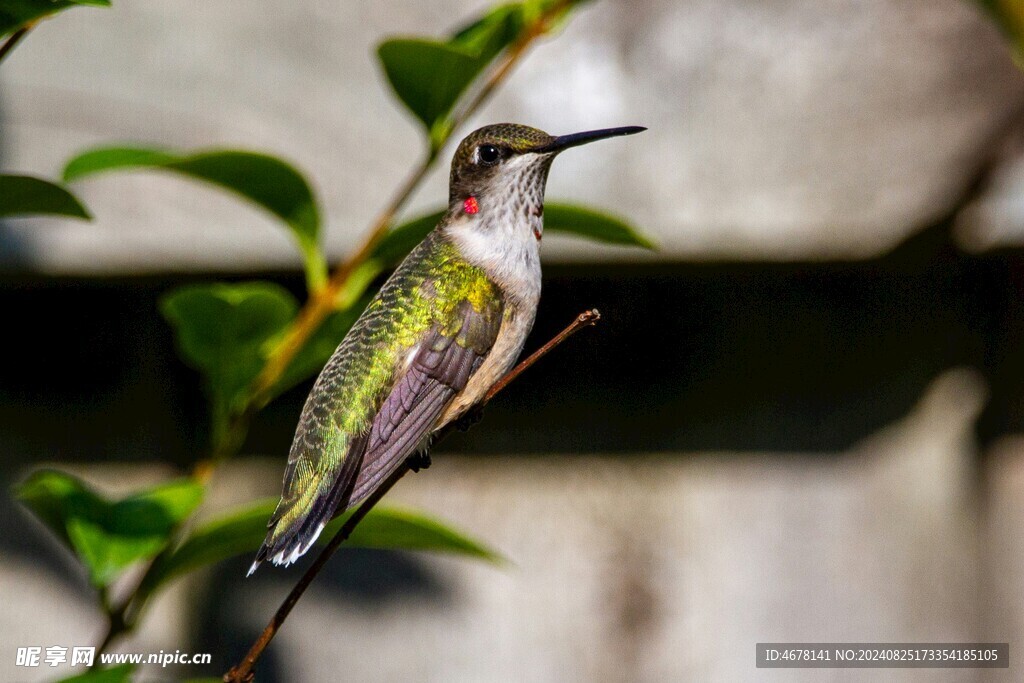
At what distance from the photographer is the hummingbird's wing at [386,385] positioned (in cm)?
63

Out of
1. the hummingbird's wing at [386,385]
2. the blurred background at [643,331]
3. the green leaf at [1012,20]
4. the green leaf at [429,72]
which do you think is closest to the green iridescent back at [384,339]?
the hummingbird's wing at [386,385]

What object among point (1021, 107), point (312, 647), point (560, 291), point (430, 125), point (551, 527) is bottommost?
point (312, 647)

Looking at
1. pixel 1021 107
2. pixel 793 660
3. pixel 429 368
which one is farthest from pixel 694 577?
pixel 429 368

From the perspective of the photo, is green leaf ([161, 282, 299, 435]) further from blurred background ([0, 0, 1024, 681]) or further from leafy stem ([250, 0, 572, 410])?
blurred background ([0, 0, 1024, 681])

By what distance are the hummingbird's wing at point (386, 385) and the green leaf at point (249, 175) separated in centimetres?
22

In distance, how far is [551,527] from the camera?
6.79 feet

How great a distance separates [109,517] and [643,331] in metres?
1.27

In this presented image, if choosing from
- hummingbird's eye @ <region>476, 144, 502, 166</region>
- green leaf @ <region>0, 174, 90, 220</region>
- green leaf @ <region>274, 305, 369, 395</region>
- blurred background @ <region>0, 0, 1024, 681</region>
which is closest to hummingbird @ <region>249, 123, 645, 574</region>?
hummingbird's eye @ <region>476, 144, 502, 166</region>

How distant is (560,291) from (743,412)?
48 cm

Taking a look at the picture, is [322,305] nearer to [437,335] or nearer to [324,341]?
[324,341]

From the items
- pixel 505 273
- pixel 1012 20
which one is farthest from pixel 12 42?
pixel 1012 20

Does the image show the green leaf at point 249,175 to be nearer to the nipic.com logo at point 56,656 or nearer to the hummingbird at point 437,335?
the hummingbird at point 437,335

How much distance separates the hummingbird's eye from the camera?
90cm

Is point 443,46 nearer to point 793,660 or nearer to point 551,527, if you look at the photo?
point 551,527
